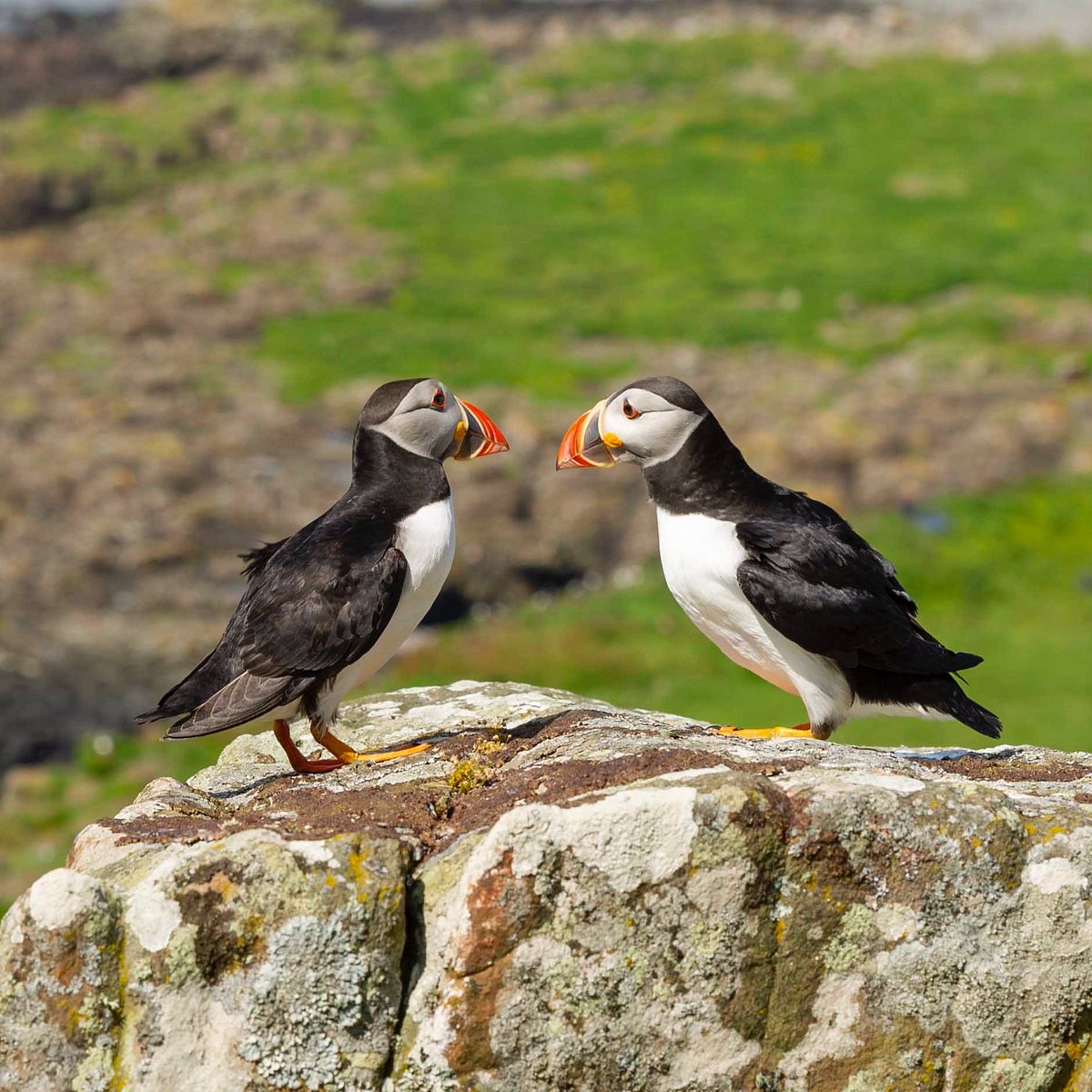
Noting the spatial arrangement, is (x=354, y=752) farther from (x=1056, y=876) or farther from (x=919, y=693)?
(x=1056, y=876)

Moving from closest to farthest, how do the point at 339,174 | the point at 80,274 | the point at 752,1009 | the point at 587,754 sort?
the point at 752,1009 → the point at 587,754 → the point at 80,274 → the point at 339,174

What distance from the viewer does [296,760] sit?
27.3 feet

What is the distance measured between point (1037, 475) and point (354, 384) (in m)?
12.9

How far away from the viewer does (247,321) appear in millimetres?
36000

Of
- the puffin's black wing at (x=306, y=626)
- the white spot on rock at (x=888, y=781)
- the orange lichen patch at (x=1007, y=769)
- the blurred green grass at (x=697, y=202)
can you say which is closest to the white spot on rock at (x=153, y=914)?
the puffin's black wing at (x=306, y=626)

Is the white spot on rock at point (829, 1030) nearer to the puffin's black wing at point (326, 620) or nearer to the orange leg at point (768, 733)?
the orange leg at point (768, 733)

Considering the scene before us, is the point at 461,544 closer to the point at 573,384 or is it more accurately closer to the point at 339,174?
the point at 573,384

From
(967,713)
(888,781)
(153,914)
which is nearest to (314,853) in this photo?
(153,914)

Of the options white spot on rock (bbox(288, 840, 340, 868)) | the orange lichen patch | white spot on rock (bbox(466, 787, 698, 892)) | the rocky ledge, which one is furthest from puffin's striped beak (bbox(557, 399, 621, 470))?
white spot on rock (bbox(288, 840, 340, 868))

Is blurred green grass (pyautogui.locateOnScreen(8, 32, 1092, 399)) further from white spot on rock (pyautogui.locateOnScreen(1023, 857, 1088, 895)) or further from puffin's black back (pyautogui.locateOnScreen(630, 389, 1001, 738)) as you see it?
white spot on rock (pyautogui.locateOnScreen(1023, 857, 1088, 895))

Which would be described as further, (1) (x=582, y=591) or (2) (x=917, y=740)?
(1) (x=582, y=591)

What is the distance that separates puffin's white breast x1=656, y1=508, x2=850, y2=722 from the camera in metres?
8.55

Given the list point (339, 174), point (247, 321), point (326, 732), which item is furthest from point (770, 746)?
point (339, 174)

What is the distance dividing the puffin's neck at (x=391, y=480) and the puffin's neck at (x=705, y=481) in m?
1.20
